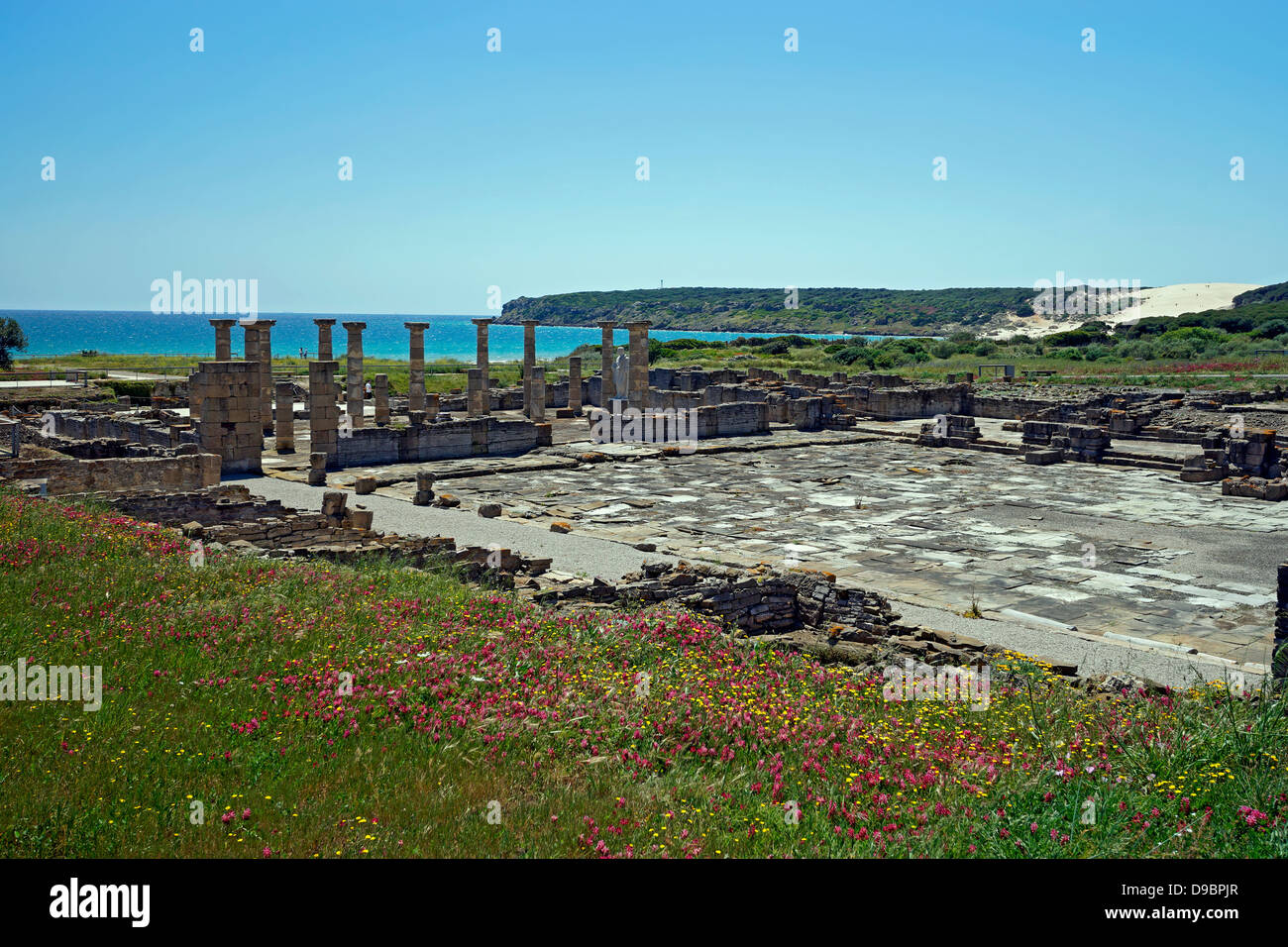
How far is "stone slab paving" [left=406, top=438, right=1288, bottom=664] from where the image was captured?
15281 millimetres

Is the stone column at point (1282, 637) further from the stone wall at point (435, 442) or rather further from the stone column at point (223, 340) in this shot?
the stone column at point (223, 340)

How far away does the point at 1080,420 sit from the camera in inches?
1483

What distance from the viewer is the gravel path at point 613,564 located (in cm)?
1218

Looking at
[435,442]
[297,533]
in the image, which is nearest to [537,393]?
[435,442]

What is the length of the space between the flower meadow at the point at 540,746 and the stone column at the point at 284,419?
18.8 meters

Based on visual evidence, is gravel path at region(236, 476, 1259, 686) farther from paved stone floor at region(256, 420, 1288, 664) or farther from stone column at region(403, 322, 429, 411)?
stone column at region(403, 322, 429, 411)

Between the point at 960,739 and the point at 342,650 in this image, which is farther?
the point at 342,650

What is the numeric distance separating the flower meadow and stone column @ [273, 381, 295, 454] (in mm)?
18841

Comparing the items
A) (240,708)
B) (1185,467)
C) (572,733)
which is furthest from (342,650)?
(1185,467)

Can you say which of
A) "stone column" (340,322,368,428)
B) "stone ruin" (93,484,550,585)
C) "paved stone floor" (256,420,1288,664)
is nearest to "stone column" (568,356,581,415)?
"paved stone floor" (256,420,1288,664)

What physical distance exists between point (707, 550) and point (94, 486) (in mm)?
11897

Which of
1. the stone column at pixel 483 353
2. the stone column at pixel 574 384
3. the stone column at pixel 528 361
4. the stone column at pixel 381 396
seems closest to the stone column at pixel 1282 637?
the stone column at pixel 483 353

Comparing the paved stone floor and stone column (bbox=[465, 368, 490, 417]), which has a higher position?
stone column (bbox=[465, 368, 490, 417])
